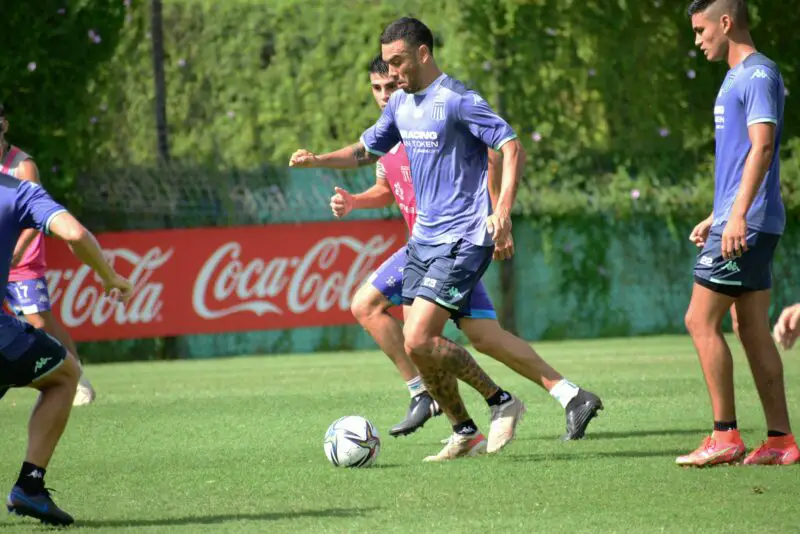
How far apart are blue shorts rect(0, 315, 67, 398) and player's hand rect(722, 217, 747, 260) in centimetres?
296

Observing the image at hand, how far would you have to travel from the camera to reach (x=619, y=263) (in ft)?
64.8

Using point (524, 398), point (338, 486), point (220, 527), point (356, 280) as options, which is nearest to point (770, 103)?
point (338, 486)

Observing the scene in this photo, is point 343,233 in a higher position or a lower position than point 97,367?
higher

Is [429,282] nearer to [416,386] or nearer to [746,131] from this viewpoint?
[416,386]

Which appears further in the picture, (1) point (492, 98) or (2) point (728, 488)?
(1) point (492, 98)

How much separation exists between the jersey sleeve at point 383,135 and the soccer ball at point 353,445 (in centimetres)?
158

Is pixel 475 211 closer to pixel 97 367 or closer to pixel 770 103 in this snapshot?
pixel 770 103

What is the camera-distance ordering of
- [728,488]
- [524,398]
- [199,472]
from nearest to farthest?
[728,488] < [199,472] < [524,398]

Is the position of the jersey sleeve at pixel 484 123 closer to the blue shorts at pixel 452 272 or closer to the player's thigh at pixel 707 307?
the blue shorts at pixel 452 272

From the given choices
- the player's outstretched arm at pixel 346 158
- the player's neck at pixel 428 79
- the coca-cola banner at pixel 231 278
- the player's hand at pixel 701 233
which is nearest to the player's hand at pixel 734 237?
the player's hand at pixel 701 233

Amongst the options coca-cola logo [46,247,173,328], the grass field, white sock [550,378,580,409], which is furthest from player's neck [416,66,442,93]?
coca-cola logo [46,247,173,328]

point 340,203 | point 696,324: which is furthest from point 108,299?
point 696,324

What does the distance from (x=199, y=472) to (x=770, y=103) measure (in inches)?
131

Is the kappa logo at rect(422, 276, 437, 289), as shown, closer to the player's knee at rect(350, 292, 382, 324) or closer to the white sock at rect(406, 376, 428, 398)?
the player's knee at rect(350, 292, 382, 324)
